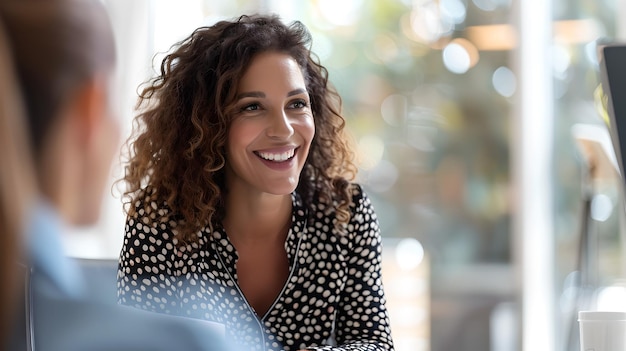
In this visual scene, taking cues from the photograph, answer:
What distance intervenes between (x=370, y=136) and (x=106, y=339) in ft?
11.0

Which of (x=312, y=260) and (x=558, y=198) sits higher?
(x=558, y=198)

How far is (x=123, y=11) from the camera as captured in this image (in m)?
3.31

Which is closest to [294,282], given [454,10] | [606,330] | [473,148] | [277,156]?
[277,156]

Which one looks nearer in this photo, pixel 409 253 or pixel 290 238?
pixel 290 238

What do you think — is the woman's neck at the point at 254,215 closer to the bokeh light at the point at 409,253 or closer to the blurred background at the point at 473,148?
the blurred background at the point at 473,148

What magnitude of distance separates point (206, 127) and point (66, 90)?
126 cm

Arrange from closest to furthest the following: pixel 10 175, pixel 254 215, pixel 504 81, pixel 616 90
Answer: pixel 10 175
pixel 616 90
pixel 254 215
pixel 504 81

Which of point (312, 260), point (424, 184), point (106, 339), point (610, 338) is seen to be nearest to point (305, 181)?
point (312, 260)

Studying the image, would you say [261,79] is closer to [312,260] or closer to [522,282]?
[312,260]

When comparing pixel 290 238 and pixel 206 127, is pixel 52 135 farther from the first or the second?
pixel 290 238

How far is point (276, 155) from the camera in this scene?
1751mm

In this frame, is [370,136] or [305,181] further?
[370,136]

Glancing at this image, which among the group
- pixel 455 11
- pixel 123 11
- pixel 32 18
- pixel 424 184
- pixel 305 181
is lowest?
pixel 32 18

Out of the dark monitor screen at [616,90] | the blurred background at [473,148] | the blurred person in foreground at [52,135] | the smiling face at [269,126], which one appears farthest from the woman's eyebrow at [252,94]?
the blurred background at [473,148]
